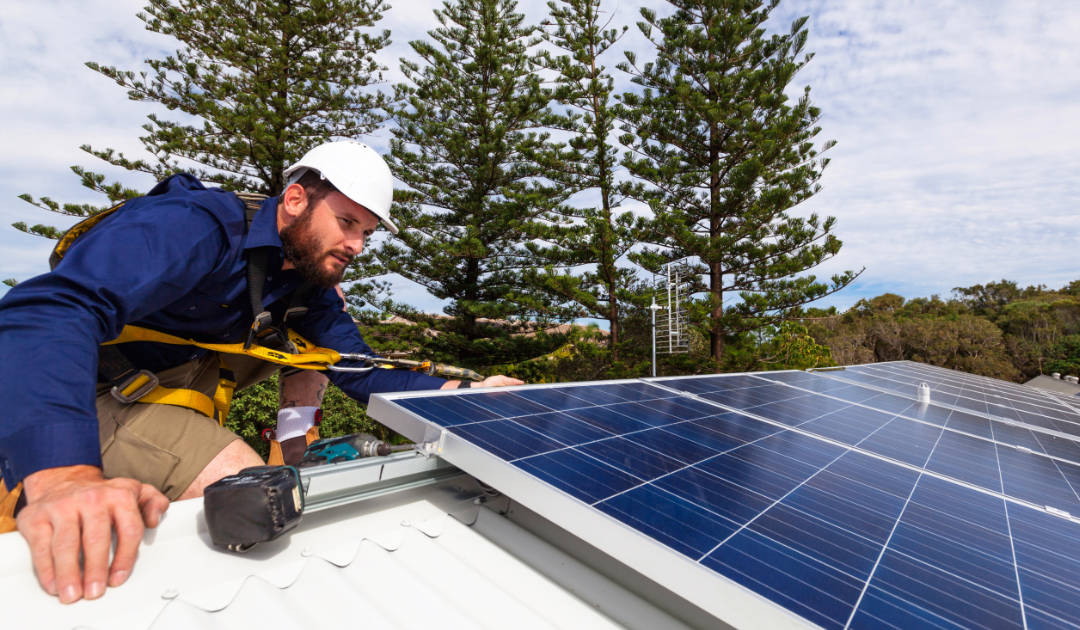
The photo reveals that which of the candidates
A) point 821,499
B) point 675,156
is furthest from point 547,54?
point 821,499

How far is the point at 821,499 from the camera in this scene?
61.5 inches

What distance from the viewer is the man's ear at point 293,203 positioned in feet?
8.21

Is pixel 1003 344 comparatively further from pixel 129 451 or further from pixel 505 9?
pixel 129 451

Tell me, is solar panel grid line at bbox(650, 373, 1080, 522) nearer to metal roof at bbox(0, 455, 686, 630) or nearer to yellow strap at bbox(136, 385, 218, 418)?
metal roof at bbox(0, 455, 686, 630)

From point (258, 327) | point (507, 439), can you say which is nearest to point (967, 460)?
point (507, 439)

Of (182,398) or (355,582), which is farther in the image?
(182,398)

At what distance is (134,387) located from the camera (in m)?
2.15

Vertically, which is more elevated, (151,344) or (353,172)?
(353,172)

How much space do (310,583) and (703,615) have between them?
918 millimetres

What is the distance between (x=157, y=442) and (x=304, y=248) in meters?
1.05

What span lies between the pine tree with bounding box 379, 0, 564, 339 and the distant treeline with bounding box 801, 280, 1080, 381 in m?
25.3

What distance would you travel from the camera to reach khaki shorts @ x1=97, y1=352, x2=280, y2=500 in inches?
77.9

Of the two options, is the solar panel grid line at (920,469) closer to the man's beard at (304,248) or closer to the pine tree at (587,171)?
the man's beard at (304,248)

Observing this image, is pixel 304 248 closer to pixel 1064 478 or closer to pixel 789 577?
pixel 789 577
